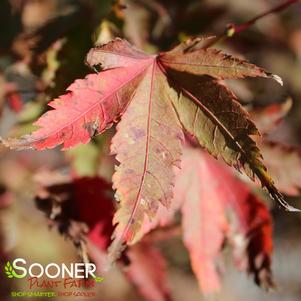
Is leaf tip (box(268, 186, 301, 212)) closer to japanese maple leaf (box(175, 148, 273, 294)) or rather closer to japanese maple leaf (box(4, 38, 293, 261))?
japanese maple leaf (box(4, 38, 293, 261))

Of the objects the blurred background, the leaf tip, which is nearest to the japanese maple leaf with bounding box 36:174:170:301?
the blurred background

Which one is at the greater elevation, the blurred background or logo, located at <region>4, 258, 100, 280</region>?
the blurred background

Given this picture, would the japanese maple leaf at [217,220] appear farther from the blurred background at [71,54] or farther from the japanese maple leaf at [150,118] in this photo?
the japanese maple leaf at [150,118]

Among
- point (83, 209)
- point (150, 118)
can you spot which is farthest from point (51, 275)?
point (150, 118)

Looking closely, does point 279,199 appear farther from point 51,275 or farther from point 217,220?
point 51,275

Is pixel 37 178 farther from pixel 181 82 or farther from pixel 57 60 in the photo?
pixel 181 82

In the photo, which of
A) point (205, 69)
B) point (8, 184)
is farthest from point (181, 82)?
point (8, 184)
